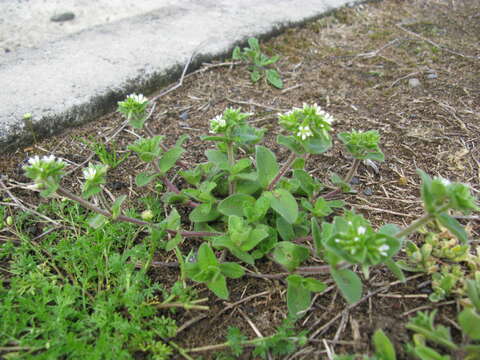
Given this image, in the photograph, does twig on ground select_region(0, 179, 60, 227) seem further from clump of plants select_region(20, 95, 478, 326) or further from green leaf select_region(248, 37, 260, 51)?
green leaf select_region(248, 37, 260, 51)

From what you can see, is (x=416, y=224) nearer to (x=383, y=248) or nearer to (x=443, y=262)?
(x=383, y=248)

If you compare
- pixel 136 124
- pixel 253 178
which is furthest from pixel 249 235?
pixel 136 124

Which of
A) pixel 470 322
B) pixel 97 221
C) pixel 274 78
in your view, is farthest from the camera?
pixel 274 78

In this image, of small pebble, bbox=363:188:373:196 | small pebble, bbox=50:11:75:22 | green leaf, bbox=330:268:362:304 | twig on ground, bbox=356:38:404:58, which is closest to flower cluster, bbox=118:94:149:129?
green leaf, bbox=330:268:362:304

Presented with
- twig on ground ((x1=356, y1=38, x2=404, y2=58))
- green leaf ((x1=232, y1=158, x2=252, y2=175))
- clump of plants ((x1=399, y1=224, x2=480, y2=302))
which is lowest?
A: clump of plants ((x1=399, y1=224, x2=480, y2=302))

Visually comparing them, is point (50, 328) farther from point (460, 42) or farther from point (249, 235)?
point (460, 42)

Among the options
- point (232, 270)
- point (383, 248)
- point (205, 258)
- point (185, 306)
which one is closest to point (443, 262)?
point (383, 248)

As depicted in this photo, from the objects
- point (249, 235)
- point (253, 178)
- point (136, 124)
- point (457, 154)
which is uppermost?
point (136, 124)
